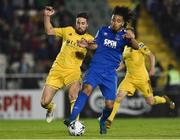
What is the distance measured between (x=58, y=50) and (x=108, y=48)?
40.0ft

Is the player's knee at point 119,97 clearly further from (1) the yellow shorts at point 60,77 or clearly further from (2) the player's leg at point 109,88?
(2) the player's leg at point 109,88

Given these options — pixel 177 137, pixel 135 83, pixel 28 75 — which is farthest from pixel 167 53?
pixel 177 137

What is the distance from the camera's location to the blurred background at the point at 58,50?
25266 millimetres

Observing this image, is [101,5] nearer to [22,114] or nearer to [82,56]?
[22,114]

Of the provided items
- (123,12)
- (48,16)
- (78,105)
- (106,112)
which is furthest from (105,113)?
(48,16)

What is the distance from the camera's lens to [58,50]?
27.3 m

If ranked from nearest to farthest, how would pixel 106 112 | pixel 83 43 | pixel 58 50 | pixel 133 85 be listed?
pixel 83 43 → pixel 106 112 → pixel 133 85 → pixel 58 50

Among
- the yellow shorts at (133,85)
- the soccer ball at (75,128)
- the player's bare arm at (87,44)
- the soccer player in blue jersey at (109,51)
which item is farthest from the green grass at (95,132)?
the player's bare arm at (87,44)

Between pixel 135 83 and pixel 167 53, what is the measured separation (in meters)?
10.8

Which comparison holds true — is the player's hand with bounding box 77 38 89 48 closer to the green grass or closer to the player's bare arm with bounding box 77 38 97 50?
the player's bare arm with bounding box 77 38 97 50

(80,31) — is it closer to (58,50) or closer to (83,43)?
(83,43)

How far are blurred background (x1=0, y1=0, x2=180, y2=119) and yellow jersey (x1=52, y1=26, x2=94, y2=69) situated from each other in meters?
6.93

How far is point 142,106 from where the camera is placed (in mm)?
25656

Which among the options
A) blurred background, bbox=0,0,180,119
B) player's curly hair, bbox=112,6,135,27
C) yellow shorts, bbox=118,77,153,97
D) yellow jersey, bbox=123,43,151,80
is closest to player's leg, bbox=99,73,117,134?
player's curly hair, bbox=112,6,135,27
